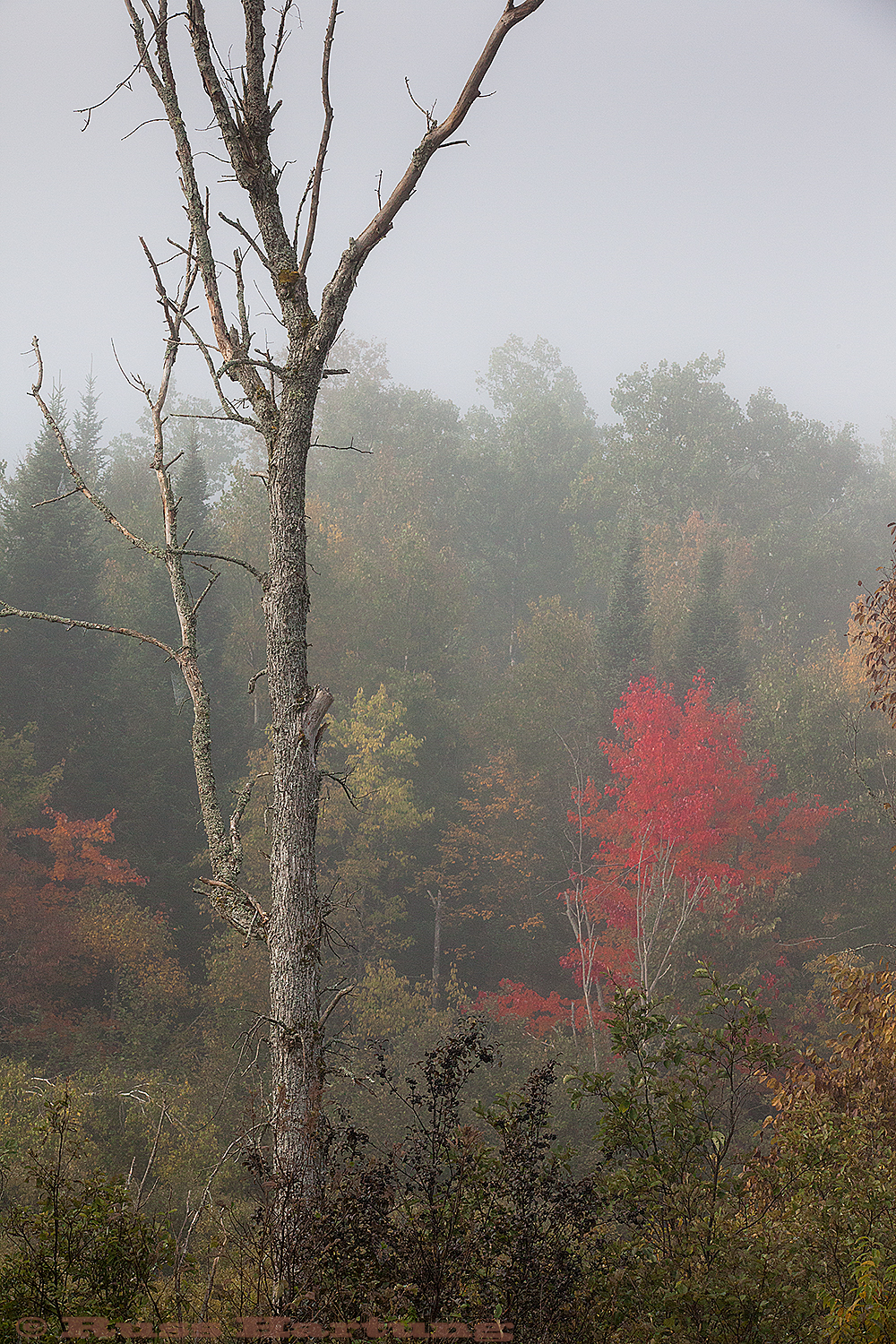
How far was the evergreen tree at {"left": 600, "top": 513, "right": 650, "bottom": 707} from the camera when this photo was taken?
85.8ft

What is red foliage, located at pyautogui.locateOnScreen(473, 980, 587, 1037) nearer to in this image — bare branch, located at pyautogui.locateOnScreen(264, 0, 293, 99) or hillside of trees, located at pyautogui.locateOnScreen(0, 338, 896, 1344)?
hillside of trees, located at pyautogui.locateOnScreen(0, 338, 896, 1344)

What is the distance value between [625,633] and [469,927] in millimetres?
10112

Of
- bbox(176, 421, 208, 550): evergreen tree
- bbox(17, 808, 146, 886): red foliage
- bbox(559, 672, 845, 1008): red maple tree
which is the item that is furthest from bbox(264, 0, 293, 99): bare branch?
bbox(176, 421, 208, 550): evergreen tree

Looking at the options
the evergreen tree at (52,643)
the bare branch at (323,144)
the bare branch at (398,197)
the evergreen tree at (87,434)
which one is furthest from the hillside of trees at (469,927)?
the bare branch at (323,144)

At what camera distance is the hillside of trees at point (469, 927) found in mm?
Answer: 3828

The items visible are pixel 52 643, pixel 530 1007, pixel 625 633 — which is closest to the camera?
pixel 52 643

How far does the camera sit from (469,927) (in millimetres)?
25859

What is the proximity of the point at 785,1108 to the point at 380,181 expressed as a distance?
7.01 m

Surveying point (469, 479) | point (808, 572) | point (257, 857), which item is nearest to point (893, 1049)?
point (257, 857)

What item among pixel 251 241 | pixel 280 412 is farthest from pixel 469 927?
pixel 251 241

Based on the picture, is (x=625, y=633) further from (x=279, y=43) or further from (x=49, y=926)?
(x=279, y=43)

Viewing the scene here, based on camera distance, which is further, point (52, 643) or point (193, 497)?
point (193, 497)

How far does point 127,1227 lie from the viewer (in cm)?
392

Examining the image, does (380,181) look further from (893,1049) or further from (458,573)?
(458,573)
